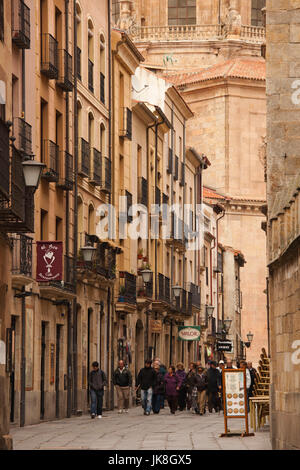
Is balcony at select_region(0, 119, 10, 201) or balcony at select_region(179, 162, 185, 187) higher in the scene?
balcony at select_region(179, 162, 185, 187)

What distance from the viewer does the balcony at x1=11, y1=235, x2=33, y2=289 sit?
93.4 feet

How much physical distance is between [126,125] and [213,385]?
36.9 feet

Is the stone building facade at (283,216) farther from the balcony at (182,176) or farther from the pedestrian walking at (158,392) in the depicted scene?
the balcony at (182,176)

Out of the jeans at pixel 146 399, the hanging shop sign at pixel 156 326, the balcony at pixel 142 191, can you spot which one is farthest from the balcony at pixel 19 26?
the hanging shop sign at pixel 156 326

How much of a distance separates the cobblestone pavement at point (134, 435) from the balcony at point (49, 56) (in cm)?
882

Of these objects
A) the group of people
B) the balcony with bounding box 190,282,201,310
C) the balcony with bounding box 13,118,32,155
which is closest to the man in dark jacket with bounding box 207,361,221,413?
the group of people

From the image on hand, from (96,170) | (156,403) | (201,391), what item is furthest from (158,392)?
(96,170)

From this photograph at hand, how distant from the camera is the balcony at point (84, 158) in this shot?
37.8 m

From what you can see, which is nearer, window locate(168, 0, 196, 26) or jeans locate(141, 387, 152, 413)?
jeans locate(141, 387, 152, 413)

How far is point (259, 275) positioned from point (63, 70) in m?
48.8

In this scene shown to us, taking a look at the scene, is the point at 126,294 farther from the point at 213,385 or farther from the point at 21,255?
the point at 21,255

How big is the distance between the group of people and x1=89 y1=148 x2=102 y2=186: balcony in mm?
5774

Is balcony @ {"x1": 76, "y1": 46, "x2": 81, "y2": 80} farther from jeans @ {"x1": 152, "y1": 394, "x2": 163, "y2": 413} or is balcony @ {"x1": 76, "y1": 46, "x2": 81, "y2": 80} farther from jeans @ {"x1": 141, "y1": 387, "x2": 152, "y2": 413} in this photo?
jeans @ {"x1": 152, "y1": 394, "x2": 163, "y2": 413}

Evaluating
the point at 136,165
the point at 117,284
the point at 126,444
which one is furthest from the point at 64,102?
the point at 126,444
